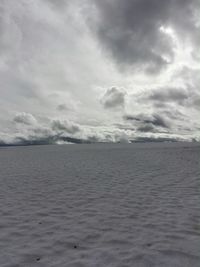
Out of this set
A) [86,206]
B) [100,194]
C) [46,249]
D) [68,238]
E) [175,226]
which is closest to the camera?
[46,249]

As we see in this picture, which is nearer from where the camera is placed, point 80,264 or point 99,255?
point 80,264

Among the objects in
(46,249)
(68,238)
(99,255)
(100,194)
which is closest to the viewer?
(99,255)

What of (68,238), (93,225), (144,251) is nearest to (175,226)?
(144,251)

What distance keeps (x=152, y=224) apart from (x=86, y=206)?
861 centimetres

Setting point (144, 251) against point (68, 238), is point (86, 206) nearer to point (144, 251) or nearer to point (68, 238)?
point (68, 238)

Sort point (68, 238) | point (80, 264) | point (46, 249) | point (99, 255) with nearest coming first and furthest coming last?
1. point (80, 264)
2. point (99, 255)
3. point (46, 249)
4. point (68, 238)

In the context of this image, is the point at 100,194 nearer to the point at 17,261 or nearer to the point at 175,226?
the point at 175,226

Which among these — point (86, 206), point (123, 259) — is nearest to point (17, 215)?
point (86, 206)

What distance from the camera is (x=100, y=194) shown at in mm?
29844

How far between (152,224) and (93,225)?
5.00 m

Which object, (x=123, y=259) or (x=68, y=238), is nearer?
(x=123, y=259)

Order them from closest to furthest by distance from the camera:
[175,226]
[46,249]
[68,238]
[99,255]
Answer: [99,255], [46,249], [68,238], [175,226]

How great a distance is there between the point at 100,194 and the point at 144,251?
1684 cm

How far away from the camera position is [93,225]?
1811cm
